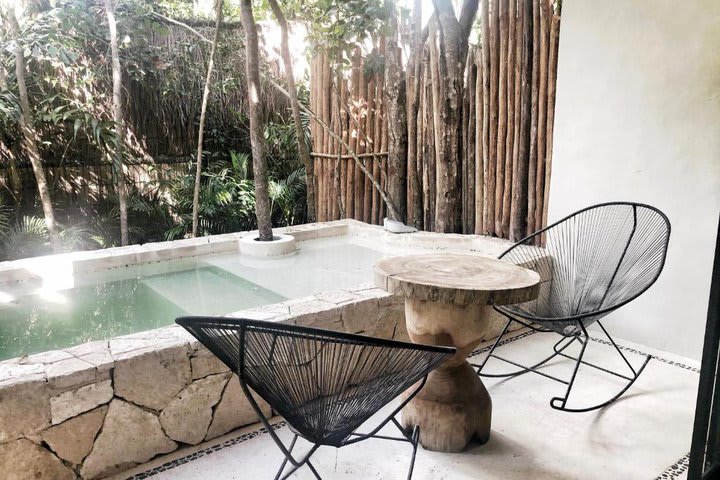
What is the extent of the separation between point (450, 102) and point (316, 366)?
11.0 feet

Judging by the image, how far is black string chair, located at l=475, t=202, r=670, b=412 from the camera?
2.51 m

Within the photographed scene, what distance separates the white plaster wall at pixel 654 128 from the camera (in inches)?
110

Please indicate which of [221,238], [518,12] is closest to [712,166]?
[518,12]

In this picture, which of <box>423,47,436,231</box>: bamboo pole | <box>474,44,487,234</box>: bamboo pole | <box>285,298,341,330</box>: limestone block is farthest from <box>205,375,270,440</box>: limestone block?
<box>423,47,436,231</box>: bamboo pole

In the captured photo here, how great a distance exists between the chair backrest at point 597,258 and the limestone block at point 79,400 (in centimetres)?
193

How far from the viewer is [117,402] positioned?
1936 mm

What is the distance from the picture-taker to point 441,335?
6.64 ft

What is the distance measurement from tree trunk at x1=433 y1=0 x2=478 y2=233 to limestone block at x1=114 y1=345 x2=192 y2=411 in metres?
2.90

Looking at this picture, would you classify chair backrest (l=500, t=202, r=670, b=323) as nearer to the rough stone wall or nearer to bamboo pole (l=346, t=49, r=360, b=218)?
the rough stone wall

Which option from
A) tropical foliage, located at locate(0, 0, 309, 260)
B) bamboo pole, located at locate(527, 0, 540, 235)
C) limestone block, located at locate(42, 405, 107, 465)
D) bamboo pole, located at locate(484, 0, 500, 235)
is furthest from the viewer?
tropical foliage, located at locate(0, 0, 309, 260)

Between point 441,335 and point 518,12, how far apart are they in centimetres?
274

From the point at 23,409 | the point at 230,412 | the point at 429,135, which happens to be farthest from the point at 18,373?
the point at 429,135

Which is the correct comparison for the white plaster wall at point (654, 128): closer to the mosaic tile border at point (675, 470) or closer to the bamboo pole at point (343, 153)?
the mosaic tile border at point (675, 470)

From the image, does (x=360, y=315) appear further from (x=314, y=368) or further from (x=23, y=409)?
(x=23, y=409)
